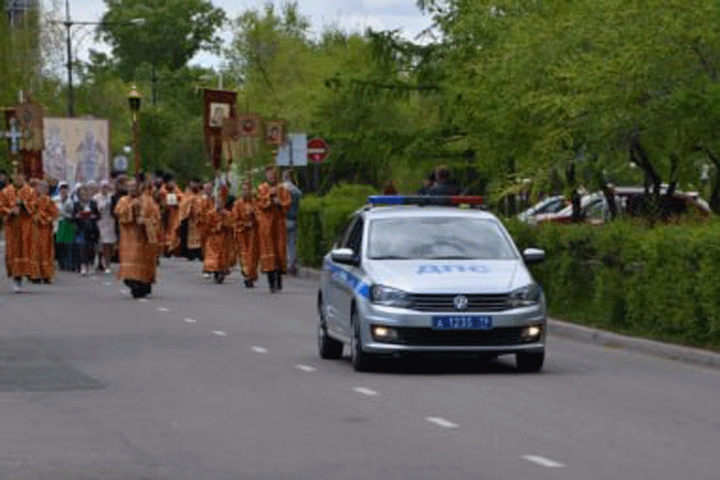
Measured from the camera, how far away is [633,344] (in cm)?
2380

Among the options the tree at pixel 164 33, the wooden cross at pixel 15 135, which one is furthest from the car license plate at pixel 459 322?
the tree at pixel 164 33

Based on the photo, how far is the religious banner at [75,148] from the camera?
61812 mm

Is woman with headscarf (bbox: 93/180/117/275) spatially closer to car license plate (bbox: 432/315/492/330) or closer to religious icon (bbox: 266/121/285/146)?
religious icon (bbox: 266/121/285/146)

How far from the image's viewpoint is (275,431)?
50.3ft

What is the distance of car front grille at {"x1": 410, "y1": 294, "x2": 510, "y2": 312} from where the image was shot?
19750mm

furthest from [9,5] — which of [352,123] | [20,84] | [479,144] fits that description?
[479,144]

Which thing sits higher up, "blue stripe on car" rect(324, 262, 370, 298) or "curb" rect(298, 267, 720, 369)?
"blue stripe on car" rect(324, 262, 370, 298)

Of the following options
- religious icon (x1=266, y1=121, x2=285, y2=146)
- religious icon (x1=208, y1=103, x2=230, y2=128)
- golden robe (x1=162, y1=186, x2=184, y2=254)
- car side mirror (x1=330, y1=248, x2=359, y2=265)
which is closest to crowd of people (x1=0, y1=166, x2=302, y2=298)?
golden robe (x1=162, y1=186, x2=184, y2=254)

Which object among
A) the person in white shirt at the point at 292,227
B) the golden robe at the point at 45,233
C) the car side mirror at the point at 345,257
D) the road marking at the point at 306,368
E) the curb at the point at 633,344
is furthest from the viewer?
the person in white shirt at the point at 292,227

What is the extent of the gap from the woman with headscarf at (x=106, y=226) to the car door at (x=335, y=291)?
20.2 meters

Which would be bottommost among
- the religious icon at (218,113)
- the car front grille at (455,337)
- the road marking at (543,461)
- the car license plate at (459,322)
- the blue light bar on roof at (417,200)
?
the road marking at (543,461)

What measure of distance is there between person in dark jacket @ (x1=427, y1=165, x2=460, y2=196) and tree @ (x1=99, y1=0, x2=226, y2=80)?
117520mm

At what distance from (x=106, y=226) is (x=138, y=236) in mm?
8637

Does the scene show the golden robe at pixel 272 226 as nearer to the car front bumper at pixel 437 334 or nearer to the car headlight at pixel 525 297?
the car headlight at pixel 525 297
